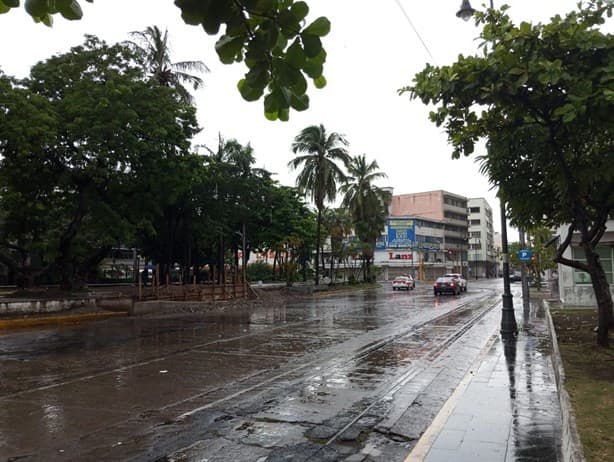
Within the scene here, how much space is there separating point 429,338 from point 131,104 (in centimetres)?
1656

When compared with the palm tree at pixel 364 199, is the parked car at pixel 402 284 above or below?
below

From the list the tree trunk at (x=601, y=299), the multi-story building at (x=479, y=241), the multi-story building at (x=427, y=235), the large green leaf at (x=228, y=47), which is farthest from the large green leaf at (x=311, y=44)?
the multi-story building at (x=479, y=241)

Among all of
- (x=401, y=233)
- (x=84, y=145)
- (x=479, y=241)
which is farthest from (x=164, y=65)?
(x=479, y=241)

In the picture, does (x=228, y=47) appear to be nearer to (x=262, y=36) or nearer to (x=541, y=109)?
(x=262, y=36)

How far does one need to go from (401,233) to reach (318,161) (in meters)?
51.4

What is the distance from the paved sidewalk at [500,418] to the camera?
5.34m

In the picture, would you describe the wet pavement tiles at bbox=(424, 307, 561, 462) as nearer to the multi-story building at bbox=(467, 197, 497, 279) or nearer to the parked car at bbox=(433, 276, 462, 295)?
the parked car at bbox=(433, 276, 462, 295)

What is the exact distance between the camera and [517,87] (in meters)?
8.93

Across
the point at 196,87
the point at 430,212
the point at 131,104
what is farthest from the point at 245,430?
the point at 430,212

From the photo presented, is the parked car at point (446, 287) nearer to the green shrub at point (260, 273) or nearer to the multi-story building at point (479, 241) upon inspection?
the green shrub at point (260, 273)

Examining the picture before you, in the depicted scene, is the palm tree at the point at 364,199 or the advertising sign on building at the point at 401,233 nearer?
the palm tree at the point at 364,199

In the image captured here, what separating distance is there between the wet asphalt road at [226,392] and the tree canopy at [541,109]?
4117 mm

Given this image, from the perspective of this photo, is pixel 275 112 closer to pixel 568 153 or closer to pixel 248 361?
pixel 248 361

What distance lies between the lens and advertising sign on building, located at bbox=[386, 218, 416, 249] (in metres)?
91.2
